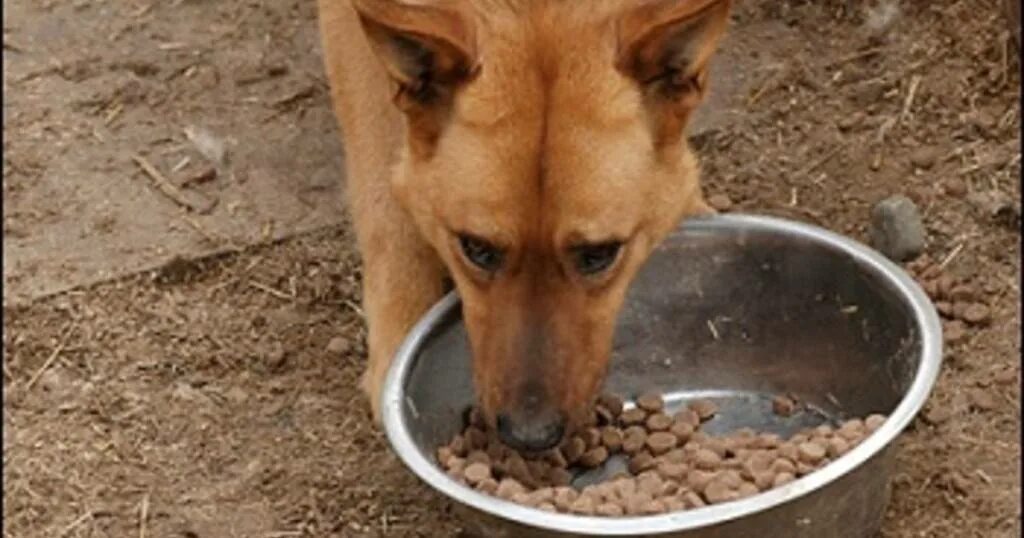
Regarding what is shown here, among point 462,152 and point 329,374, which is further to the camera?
point 329,374

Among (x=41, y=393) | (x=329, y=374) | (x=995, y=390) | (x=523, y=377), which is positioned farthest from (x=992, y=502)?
(x=41, y=393)

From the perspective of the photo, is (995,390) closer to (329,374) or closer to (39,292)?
(329,374)

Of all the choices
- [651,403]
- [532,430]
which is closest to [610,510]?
[532,430]

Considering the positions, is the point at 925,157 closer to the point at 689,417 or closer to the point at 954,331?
the point at 954,331

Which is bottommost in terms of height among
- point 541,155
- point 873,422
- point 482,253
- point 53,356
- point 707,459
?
point 53,356

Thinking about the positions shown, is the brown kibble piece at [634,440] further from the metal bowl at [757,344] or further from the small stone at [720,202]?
the small stone at [720,202]

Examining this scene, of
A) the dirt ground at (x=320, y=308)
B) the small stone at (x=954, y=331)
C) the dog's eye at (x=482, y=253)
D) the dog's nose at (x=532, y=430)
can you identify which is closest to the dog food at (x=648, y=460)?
the dog's nose at (x=532, y=430)
